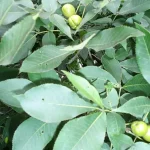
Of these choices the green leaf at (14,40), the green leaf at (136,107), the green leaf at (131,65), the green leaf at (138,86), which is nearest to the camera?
the green leaf at (14,40)

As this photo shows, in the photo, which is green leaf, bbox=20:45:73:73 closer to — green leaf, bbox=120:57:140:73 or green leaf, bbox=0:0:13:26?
green leaf, bbox=0:0:13:26

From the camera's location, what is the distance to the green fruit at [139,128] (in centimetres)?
59

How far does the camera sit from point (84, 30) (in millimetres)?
764

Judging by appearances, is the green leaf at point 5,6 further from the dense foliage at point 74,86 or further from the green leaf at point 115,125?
the green leaf at point 115,125

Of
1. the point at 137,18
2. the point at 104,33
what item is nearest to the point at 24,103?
the point at 104,33

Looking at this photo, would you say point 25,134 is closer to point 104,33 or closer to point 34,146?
point 34,146

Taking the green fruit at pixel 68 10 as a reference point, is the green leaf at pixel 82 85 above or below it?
below

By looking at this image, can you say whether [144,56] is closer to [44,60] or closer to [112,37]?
[112,37]

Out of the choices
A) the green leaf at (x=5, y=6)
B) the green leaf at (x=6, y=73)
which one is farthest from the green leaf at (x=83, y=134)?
the green leaf at (x=6, y=73)

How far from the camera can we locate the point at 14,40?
18.8 inches

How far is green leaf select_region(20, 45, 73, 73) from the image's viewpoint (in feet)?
1.92

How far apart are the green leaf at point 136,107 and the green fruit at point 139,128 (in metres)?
0.02

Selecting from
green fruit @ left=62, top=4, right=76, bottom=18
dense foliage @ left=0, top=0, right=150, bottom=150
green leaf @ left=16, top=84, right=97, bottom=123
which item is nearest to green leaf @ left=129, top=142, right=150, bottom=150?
dense foliage @ left=0, top=0, right=150, bottom=150

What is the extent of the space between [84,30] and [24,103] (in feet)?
1.03
